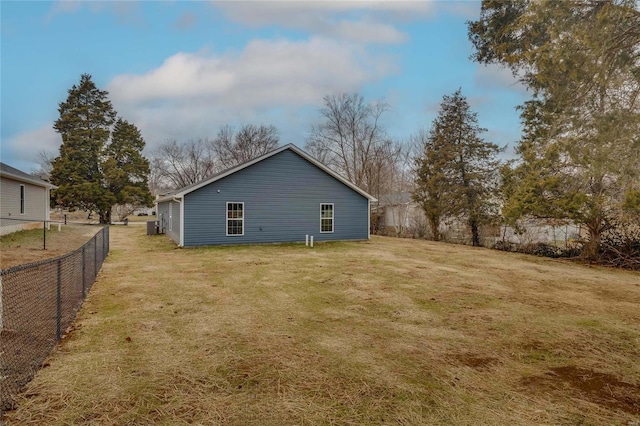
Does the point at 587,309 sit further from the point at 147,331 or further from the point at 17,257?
the point at 17,257

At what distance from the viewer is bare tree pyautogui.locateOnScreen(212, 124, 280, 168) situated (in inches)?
1593

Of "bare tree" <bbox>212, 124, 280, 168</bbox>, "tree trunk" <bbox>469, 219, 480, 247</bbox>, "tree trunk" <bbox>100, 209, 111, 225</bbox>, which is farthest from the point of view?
"bare tree" <bbox>212, 124, 280, 168</bbox>

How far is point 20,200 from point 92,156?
13587 mm

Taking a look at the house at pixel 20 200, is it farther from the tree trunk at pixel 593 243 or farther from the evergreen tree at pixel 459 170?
the tree trunk at pixel 593 243

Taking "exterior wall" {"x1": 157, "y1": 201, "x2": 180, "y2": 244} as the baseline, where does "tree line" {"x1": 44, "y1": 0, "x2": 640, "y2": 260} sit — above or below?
above

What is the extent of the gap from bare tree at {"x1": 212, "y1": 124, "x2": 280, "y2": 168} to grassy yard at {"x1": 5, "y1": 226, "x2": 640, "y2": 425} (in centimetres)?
3357

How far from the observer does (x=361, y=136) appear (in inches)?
1133

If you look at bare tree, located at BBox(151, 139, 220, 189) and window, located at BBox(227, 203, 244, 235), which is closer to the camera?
window, located at BBox(227, 203, 244, 235)

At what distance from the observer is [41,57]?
1125 centimetres

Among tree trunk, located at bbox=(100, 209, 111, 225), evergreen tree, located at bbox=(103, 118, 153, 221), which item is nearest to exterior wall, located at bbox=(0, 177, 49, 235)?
evergreen tree, located at bbox=(103, 118, 153, 221)

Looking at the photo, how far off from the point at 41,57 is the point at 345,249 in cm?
1280

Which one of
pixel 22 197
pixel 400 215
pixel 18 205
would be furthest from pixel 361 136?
pixel 18 205

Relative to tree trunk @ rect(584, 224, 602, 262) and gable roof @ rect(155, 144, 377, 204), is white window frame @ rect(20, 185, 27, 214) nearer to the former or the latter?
gable roof @ rect(155, 144, 377, 204)

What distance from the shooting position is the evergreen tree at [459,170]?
1966 centimetres
